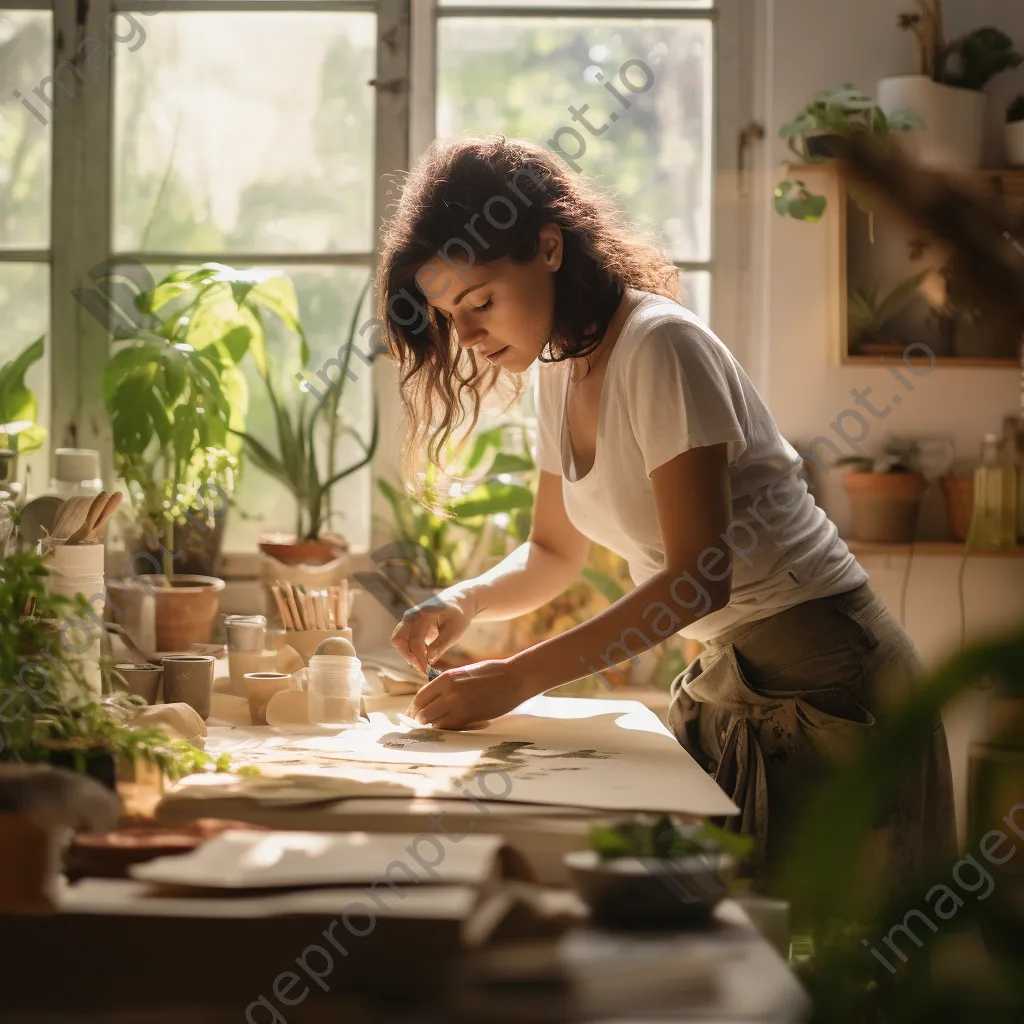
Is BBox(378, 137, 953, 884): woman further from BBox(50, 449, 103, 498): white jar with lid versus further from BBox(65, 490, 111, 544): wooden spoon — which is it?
BBox(50, 449, 103, 498): white jar with lid

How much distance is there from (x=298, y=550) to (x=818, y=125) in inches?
53.2

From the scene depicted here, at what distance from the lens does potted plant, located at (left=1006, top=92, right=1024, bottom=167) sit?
2.33 meters

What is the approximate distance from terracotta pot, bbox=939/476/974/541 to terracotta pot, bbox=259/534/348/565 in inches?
51.7

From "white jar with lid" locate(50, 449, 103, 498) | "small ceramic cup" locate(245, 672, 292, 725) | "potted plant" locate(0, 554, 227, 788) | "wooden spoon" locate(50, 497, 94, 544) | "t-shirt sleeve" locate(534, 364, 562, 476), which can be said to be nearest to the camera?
"potted plant" locate(0, 554, 227, 788)

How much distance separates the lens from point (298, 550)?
2.32 meters

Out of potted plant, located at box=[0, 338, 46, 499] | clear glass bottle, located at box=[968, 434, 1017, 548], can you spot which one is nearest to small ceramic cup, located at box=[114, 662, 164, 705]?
potted plant, located at box=[0, 338, 46, 499]

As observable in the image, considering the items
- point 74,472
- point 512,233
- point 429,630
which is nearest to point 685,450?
point 512,233

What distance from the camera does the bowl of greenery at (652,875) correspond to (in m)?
0.69

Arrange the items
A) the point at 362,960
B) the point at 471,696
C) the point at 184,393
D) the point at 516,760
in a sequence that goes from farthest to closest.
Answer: the point at 184,393, the point at 471,696, the point at 516,760, the point at 362,960

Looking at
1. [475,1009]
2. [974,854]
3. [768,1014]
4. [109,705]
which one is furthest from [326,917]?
[109,705]

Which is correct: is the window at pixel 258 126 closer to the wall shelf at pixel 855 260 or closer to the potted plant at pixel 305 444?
the potted plant at pixel 305 444

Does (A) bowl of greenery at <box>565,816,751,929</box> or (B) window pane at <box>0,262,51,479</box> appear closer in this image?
(A) bowl of greenery at <box>565,816,751,929</box>

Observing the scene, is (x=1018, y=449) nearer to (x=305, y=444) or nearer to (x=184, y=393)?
(x=305, y=444)

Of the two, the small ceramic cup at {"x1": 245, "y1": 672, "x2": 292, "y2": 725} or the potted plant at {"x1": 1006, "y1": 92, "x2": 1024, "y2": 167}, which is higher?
the potted plant at {"x1": 1006, "y1": 92, "x2": 1024, "y2": 167}
